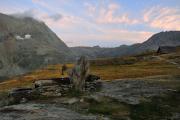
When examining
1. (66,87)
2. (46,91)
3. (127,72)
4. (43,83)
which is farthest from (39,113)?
(127,72)

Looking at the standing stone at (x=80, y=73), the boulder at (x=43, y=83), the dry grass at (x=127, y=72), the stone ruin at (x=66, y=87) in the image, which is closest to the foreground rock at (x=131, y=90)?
the stone ruin at (x=66, y=87)

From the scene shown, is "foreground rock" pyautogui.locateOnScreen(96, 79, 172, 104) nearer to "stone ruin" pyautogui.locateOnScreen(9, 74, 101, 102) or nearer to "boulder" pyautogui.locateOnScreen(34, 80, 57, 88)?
"stone ruin" pyautogui.locateOnScreen(9, 74, 101, 102)

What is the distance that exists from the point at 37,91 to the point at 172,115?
71.3ft

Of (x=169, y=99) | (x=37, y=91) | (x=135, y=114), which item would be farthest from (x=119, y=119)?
(x=37, y=91)

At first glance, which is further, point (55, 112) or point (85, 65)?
point (85, 65)

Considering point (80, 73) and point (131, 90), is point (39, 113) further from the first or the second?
point (131, 90)

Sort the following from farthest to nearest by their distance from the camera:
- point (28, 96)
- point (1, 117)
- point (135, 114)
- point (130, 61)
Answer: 1. point (130, 61)
2. point (28, 96)
3. point (135, 114)
4. point (1, 117)

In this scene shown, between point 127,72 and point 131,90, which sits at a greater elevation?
point 131,90

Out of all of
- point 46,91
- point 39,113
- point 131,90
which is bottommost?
point 39,113

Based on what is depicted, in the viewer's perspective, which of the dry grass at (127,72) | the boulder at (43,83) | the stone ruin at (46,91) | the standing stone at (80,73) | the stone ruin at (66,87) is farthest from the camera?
the dry grass at (127,72)

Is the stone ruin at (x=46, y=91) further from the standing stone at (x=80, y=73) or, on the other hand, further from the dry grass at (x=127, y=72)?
the dry grass at (x=127, y=72)

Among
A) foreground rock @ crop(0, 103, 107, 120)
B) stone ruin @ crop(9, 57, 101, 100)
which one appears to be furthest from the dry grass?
foreground rock @ crop(0, 103, 107, 120)

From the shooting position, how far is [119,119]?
1594 inches

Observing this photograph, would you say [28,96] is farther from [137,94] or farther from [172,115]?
[172,115]
